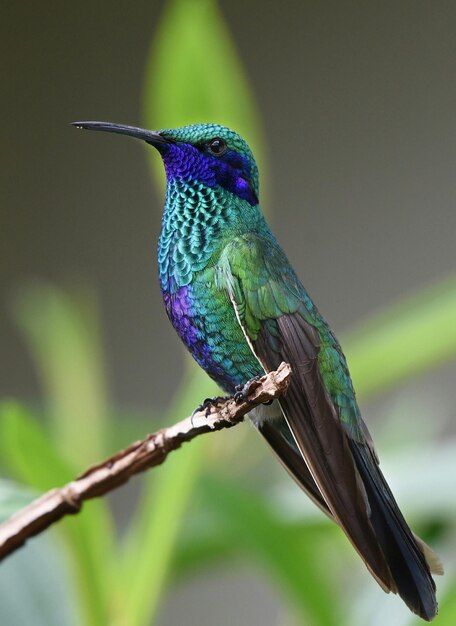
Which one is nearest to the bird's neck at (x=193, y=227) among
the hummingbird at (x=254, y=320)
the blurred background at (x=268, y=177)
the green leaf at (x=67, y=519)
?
the hummingbird at (x=254, y=320)

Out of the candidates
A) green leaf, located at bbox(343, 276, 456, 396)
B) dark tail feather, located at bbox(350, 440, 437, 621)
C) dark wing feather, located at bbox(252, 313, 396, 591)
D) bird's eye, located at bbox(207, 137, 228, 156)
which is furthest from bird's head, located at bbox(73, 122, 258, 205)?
green leaf, located at bbox(343, 276, 456, 396)

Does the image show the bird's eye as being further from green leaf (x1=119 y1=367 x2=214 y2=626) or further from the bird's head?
green leaf (x1=119 y1=367 x2=214 y2=626)

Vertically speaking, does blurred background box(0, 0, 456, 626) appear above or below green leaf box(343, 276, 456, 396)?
above

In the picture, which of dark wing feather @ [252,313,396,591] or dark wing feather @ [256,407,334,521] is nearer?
dark wing feather @ [252,313,396,591]

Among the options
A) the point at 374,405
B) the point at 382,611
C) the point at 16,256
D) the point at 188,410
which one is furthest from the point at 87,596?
the point at 16,256

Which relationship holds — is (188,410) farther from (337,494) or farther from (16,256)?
(16,256)

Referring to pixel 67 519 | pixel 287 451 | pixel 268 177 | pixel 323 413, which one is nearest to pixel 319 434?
pixel 323 413
